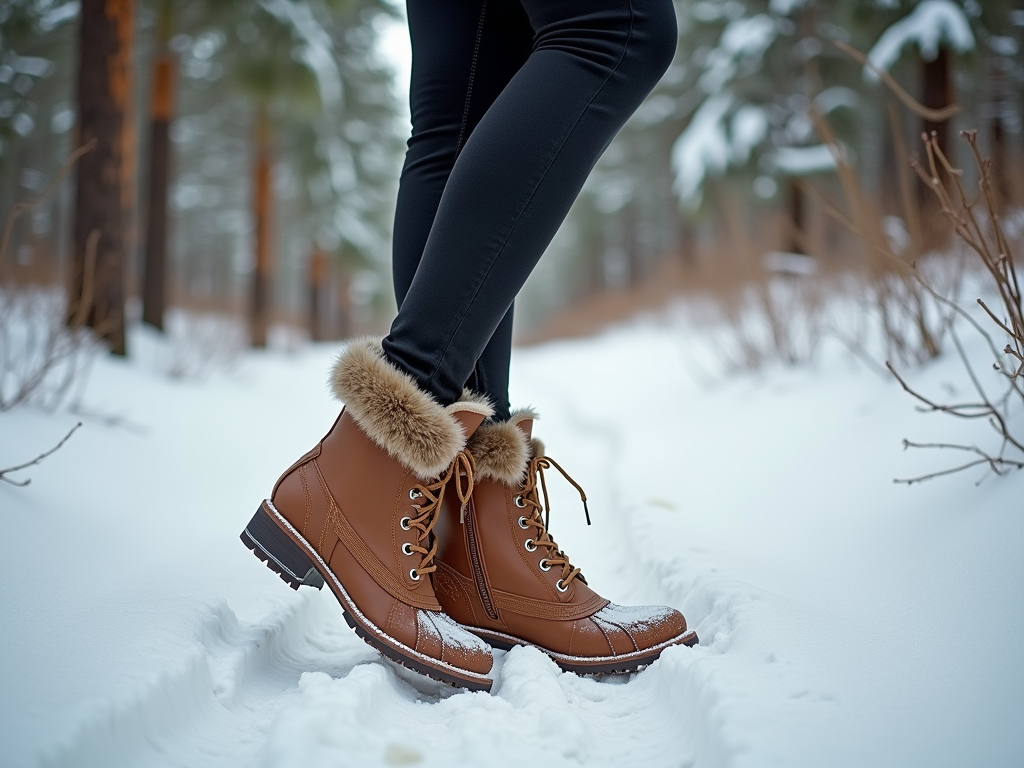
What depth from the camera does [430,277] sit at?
85cm

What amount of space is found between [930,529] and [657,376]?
3691mm

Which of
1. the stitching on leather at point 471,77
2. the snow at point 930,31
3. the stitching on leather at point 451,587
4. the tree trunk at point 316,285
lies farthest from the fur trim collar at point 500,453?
A: the tree trunk at point 316,285

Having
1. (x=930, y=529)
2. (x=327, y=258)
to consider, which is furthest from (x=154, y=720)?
(x=327, y=258)

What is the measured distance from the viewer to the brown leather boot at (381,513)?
852 millimetres

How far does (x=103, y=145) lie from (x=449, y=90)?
3.68 m

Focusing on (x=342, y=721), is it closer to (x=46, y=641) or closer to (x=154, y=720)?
(x=154, y=720)

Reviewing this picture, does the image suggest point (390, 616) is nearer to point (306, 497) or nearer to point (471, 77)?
point (306, 497)

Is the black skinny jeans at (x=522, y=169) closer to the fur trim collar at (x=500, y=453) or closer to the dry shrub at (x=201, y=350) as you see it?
the fur trim collar at (x=500, y=453)

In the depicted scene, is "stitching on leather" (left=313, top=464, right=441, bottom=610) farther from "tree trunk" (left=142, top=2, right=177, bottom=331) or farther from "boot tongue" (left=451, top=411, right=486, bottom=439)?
"tree trunk" (left=142, top=2, right=177, bottom=331)

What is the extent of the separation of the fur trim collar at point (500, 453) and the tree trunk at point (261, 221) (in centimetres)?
761

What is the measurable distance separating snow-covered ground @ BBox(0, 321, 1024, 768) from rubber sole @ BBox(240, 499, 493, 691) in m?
0.04

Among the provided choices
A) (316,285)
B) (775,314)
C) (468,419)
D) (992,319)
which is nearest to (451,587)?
(468,419)

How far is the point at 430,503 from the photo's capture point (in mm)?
929

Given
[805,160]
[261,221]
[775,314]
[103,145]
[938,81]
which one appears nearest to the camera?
[775,314]
